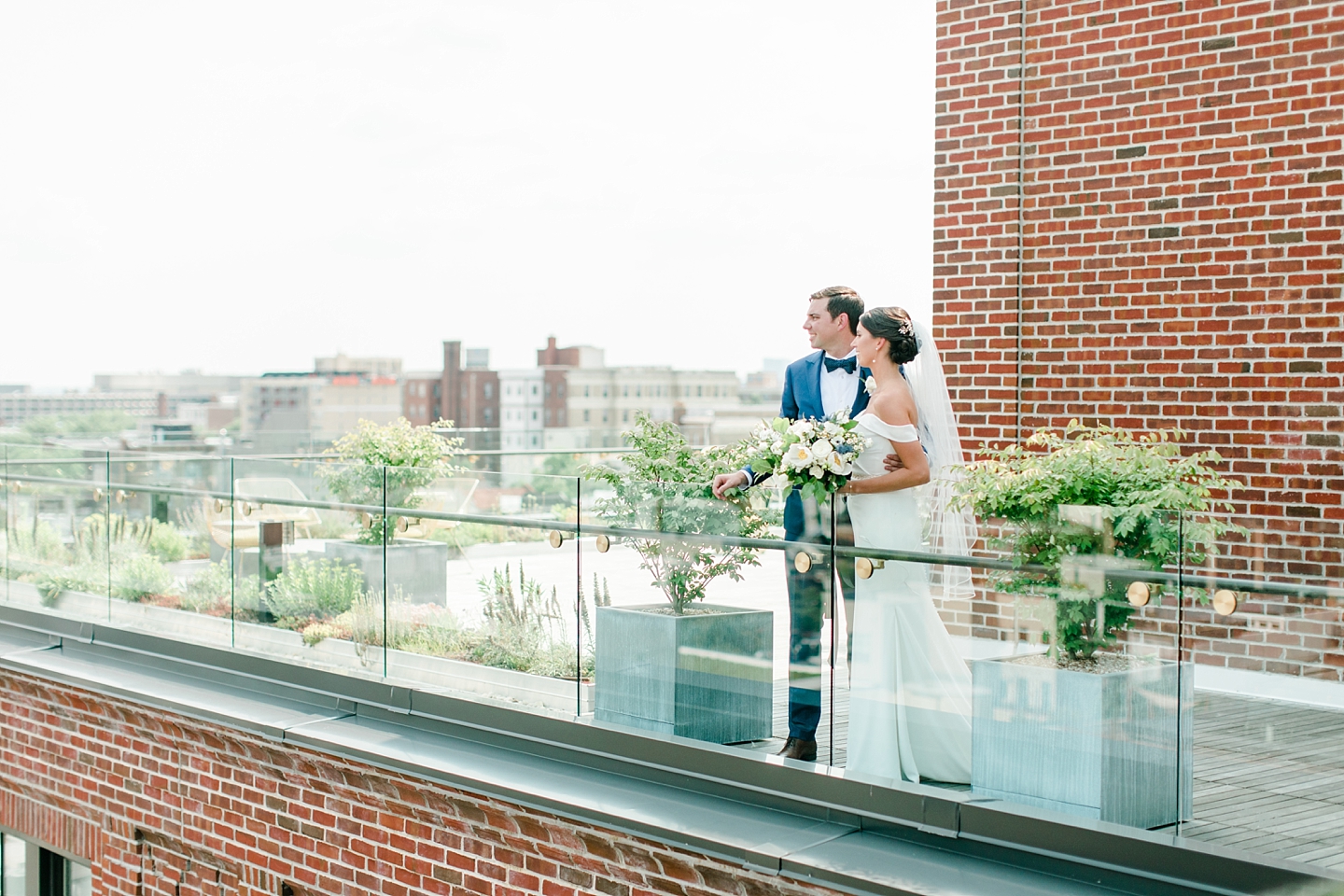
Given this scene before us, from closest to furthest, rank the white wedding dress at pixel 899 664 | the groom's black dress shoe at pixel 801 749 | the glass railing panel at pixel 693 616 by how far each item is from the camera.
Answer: the white wedding dress at pixel 899 664 < the groom's black dress shoe at pixel 801 749 < the glass railing panel at pixel 693 616

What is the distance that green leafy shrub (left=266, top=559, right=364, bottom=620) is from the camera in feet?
21.7

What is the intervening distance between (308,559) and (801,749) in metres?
3.23

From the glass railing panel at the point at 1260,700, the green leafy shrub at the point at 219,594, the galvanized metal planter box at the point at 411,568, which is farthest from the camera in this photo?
the green leafy shrub at the point at 219,594

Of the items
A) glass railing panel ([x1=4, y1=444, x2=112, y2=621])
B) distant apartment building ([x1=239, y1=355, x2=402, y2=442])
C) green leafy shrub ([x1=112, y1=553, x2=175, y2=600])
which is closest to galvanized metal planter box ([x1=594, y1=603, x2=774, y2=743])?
green leafy shrub ([x1=112, y1=553, x2=175, y2=600])

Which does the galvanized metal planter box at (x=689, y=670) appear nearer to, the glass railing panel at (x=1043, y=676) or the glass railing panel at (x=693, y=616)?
the glass railing panel at (x=693, y=616)

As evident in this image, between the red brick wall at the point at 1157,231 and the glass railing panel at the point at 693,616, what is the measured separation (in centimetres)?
231

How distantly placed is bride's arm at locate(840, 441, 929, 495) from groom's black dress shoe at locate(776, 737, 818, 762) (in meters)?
0.98

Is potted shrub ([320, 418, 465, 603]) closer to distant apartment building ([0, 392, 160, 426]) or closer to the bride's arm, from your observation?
the bride's arm

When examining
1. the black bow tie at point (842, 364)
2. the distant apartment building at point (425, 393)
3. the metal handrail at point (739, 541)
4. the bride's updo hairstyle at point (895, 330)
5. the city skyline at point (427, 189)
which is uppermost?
the city skyline at point (427, 189)

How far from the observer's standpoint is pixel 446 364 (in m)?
102

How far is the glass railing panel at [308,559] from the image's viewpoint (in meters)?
6.50

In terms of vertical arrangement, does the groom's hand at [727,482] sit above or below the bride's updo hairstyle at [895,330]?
below

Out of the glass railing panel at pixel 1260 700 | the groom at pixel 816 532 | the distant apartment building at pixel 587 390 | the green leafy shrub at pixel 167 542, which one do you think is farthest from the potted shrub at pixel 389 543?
the distant apartment building at pixel 587 390

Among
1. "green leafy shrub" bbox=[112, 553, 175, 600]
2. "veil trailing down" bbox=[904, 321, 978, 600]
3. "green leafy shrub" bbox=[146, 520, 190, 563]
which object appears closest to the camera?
"veil trailing down" bbox=[904, 321, 978, 600]
